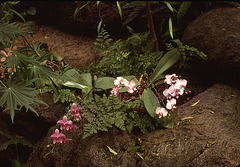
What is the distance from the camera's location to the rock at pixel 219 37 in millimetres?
2170

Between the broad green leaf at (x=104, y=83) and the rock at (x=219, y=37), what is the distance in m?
0.94

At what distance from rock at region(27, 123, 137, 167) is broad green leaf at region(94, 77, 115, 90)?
1.48 feet

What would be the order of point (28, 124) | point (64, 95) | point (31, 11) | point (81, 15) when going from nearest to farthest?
point (64, 95), point (28, 124), point (81, 15), point (31, 11)

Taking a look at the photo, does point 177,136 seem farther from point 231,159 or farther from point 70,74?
point 70,74

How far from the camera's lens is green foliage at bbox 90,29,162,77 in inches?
93.1

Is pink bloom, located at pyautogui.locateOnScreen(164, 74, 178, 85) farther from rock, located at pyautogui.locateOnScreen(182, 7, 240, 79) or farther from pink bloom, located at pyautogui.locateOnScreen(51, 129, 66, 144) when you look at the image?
pink bloom, located at pyautogui.locateOnScreen(51, 129, 66, 144)

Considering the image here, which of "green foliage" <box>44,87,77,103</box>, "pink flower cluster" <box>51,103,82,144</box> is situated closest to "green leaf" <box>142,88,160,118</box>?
"pink flower cluster" <box>51,103,82,144</box>

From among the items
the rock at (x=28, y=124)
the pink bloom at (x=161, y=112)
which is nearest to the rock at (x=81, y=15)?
the rock at (x=28, y=124)

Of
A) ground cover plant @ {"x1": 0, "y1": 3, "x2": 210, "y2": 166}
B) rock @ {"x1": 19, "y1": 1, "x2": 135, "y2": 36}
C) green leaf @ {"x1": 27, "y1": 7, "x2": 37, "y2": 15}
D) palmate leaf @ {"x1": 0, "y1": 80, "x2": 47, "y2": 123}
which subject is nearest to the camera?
palmate leaf @ {"x1": 0, "y1": 80, "x2": 47, "y2": 123}

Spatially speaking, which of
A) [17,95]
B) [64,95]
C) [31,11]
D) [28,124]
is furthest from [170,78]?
[31,11]

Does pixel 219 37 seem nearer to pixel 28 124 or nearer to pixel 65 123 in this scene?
pixel 65 123

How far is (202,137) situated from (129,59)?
1198 millimetres

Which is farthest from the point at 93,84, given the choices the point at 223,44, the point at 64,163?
the point at 223,44

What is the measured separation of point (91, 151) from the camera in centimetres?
185
